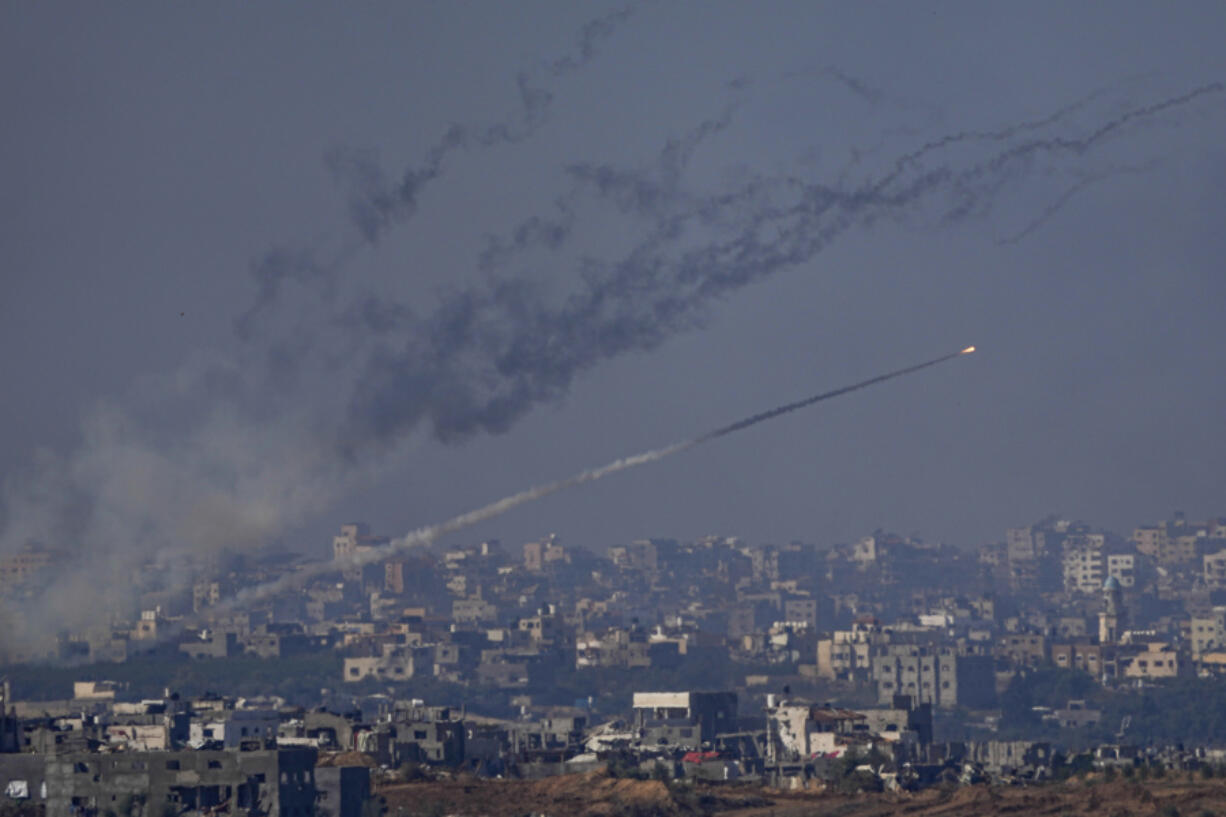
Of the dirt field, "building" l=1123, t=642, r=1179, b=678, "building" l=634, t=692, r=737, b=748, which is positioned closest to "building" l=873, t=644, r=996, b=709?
"building" l=1123, t=642, r=1179, b=678

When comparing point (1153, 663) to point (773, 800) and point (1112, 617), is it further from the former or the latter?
point (773, 800)

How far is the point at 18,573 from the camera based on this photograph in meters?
98.5

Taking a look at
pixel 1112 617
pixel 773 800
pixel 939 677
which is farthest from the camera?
pixel 1112 617

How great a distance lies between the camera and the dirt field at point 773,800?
61.5 m

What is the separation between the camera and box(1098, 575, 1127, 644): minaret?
172m

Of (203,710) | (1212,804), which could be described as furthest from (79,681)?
(1212,804)

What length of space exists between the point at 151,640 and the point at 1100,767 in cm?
6403

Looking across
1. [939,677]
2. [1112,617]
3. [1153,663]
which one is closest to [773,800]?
[939,677]

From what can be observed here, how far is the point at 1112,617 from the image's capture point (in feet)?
572

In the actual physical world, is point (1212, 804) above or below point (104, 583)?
below

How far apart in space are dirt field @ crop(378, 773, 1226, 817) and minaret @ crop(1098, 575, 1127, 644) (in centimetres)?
9978

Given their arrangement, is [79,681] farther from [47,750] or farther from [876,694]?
[47,750]

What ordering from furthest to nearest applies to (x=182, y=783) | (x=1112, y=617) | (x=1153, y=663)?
(x=1112, y=617)
(x=1153, y=663)
(x=182, y=783)

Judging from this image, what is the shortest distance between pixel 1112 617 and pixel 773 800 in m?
110
